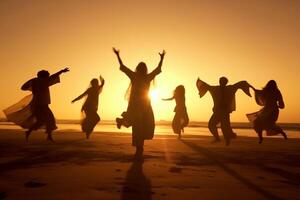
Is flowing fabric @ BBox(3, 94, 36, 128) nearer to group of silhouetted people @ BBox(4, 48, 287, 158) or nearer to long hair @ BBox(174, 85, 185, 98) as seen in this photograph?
group of silhouetted people @ BBox(4, 48, 287, 158)

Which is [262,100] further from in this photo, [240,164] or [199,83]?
[240,164]

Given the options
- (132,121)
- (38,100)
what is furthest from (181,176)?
(38,100)

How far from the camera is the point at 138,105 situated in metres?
12.0

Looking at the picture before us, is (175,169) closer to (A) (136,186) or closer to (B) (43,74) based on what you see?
(A) (136,186)

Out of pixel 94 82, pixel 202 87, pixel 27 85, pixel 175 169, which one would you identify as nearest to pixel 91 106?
pixel 94 82

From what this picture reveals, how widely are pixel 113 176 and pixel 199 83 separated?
11.2m

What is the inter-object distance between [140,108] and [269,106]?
7.82 meters

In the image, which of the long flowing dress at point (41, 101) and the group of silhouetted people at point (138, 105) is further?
the long flowing dress at point (41, 101)

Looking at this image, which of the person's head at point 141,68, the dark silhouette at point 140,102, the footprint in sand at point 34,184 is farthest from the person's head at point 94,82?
the footprint in sand at point 34,184

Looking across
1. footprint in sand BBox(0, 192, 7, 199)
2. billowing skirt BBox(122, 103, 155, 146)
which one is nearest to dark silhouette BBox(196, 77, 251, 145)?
billowing skirt BBox(122, 103, 155, 146)

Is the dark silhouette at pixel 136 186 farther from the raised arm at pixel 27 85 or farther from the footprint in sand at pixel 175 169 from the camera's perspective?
the raised arm at pixel 27 85

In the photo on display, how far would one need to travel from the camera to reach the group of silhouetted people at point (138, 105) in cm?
1202

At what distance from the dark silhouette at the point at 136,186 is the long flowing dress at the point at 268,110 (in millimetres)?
10542

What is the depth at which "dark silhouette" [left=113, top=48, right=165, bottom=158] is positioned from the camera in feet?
38.5
